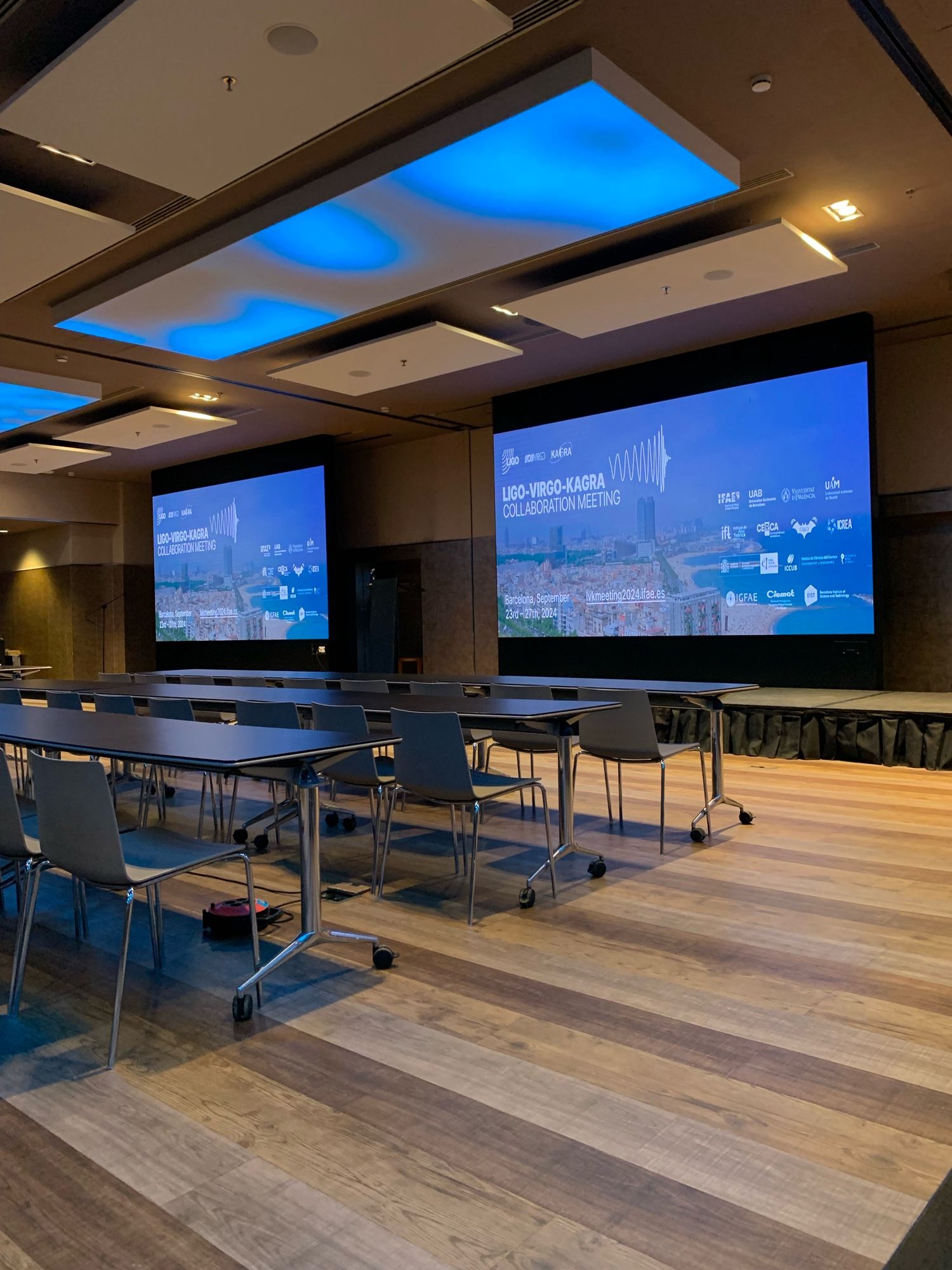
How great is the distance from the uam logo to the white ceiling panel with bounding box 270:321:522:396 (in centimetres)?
264

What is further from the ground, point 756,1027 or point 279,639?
point 279,639

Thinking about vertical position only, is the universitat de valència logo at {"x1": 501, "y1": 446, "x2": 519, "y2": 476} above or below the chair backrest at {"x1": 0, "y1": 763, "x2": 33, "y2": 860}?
above

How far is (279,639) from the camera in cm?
1181

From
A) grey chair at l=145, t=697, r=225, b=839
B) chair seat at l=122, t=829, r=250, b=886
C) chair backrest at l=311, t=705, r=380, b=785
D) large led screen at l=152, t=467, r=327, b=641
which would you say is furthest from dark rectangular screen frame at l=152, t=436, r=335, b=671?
chair seat at l=122, t=829, r=250, b=886

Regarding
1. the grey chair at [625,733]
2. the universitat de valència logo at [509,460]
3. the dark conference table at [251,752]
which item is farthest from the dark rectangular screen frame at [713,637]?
the dark conference table at [251,752]

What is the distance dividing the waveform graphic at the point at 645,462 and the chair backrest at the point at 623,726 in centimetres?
434

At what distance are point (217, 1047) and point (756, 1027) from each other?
1423 millimetres

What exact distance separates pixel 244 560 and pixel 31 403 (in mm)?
3499

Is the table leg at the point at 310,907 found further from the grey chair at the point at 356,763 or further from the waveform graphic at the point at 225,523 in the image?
the waveform graphic at the point at 225,523

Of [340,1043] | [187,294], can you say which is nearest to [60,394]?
[187,294]

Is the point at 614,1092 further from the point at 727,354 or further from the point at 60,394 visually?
the point at 60,394

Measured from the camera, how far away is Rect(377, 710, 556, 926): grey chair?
3471 mm

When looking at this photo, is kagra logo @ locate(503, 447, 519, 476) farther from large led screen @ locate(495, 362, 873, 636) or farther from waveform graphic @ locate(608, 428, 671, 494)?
waveform graphic @ locate(608, 428, 671, 494)

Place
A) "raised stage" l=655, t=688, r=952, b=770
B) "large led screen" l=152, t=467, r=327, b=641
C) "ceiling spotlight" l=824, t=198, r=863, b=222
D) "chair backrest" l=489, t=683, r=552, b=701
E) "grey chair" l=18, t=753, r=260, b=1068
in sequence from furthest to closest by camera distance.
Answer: "large led screen" l=152, t=467, r=327, b=641 < "raised stage" l=655, t=688, r=952, b=770 < "ceiling spotlight" l=824, t=198, r=863, b=222 < "chair backrest" l=489, t=683, r=552, b=701 < "grey chair" l=18, t=753, r=260, b=1068
